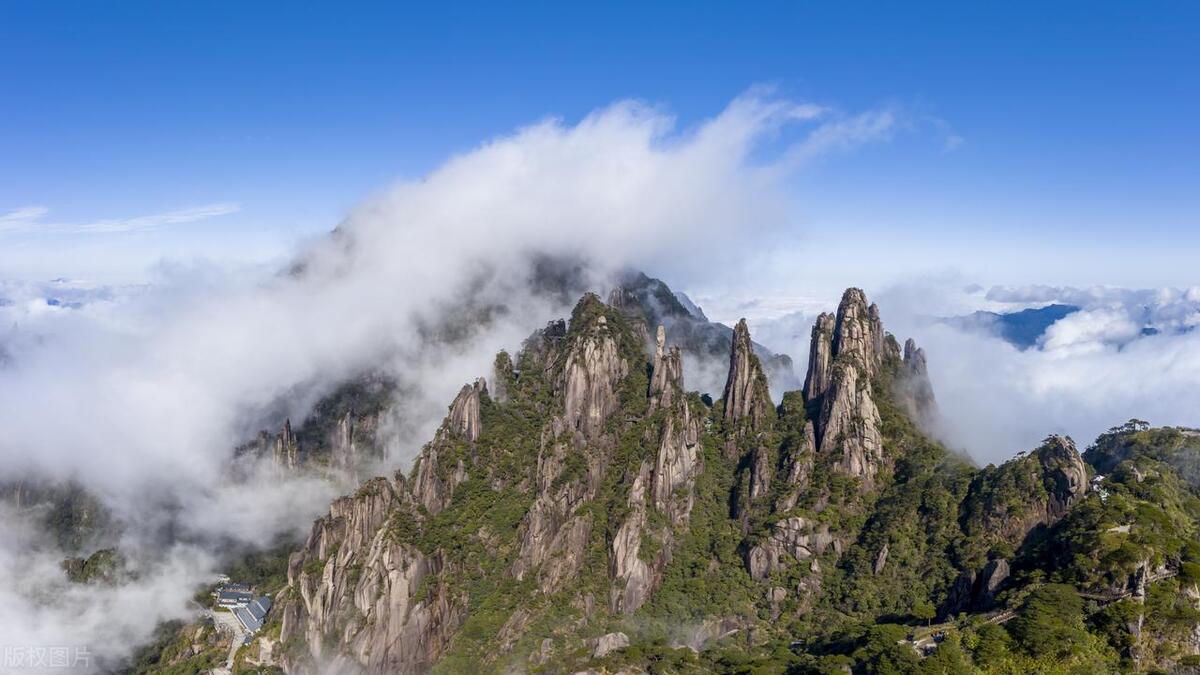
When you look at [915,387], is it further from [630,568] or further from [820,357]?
[630,568]

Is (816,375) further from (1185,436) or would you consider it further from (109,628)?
(109,628)

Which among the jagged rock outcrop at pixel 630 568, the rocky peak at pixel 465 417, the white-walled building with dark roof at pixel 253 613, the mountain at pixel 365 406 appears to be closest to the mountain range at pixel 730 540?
the jagged rock outcrop at pixel 630 568

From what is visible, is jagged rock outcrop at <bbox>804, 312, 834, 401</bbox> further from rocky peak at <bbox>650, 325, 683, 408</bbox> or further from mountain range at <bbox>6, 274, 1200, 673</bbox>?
rocky peak at <bbox>650, 325, 683, 408</bbox>

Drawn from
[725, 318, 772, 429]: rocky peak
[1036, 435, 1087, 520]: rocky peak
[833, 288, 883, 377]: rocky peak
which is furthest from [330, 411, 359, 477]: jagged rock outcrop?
[1036, 435, 1087, 520]: rocky peak

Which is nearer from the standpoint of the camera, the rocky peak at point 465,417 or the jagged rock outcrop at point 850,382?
the jagged rock outcrop at point 850,382

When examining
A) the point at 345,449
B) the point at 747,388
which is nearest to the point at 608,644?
the point at 747,388

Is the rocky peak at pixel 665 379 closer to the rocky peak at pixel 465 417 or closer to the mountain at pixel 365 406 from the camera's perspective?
the rocky peak at pixel 465 417

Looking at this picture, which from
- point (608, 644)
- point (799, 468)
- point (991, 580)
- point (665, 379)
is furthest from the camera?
point (665, 379)
